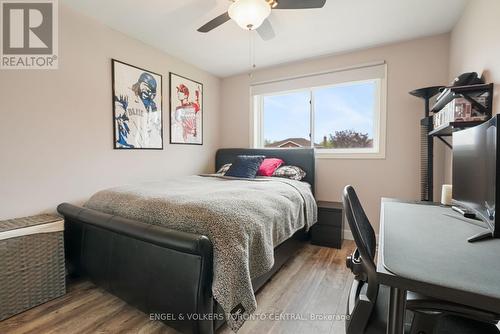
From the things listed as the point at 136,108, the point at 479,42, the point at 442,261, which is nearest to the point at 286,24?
the point at 479,42

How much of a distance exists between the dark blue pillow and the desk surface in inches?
76.7

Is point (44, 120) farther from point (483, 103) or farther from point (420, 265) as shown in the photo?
point (483, 103)

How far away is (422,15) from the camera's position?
227 cm

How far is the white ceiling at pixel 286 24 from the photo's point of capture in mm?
2121

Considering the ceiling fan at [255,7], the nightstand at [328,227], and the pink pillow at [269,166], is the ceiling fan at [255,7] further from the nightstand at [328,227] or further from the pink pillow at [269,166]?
the nightstand at [328,227]

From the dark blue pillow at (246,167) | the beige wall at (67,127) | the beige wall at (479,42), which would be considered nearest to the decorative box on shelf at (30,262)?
the beige wall at (67,127)

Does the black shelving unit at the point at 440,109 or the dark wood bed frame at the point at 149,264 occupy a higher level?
the black shelving unit at the point at 440,109

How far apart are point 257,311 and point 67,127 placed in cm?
228

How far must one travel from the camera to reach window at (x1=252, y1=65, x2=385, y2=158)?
3.04 meters

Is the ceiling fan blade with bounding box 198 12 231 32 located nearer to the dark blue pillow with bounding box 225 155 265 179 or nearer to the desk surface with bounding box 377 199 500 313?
the dark blue pillow with bounding box 225 155 265 179

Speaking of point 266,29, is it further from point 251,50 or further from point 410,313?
point 410,313

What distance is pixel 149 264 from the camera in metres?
1.50

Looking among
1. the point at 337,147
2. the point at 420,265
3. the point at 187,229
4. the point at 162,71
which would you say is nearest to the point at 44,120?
the point at 162,71

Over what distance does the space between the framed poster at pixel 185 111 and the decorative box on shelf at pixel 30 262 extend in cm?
173
